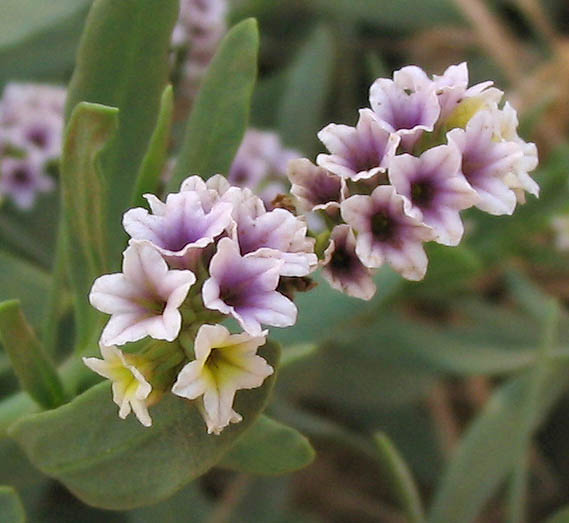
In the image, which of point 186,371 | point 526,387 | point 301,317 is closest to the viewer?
point 186,371

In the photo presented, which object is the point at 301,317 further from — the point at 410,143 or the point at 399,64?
the point at 399,64

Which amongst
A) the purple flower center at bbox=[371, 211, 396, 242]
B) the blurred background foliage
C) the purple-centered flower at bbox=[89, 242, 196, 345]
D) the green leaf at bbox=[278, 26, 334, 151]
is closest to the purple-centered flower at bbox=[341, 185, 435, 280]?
the purple flower center at bbox=[371, 211, 396, 242]

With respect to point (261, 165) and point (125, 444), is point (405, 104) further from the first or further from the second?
point (261, 165)

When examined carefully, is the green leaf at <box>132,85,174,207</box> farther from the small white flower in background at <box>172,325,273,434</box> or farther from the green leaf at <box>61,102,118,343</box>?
the small white flower in background at <box>172,325,273,434</box>

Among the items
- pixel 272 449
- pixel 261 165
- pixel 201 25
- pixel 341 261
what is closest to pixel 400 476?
pixel 272 449

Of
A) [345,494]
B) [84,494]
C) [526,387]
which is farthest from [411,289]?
[84,494]

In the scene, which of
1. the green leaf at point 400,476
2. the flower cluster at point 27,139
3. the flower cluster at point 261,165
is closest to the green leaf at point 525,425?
the green leaf at point 400,476
